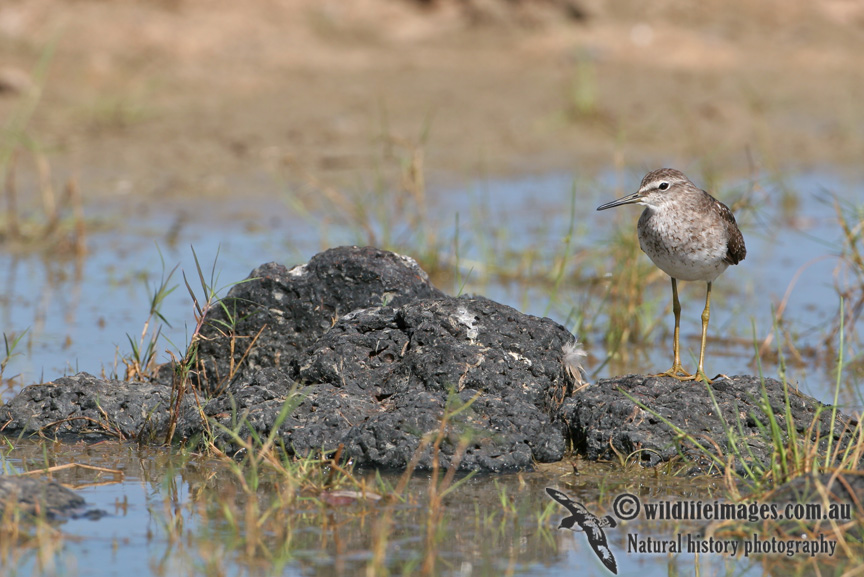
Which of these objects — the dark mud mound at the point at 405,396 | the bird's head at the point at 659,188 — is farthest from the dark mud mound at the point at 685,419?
the bird's head at the point at 659,188

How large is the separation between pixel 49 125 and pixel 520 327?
7866mm

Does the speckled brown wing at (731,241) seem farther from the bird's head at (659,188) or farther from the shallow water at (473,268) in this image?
the shallow water at (473,268)

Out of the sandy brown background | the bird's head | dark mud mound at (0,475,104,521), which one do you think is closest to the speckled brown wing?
the bird's head

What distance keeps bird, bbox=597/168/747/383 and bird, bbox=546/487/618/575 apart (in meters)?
1.20

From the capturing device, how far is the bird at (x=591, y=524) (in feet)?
14.4

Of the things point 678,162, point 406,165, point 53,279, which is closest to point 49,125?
point 53,279

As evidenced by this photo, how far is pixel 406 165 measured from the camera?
28.8 ft

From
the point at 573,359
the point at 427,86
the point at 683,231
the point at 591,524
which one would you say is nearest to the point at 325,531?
the point at 591,524

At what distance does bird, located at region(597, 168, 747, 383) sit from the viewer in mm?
5832

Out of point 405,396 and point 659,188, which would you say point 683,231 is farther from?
point 405,396

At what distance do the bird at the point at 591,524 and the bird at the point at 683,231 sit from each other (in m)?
1.20

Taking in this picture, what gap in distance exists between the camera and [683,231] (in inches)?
229

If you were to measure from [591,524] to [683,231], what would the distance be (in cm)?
179

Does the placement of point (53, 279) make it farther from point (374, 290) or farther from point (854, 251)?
point (854, 251)
